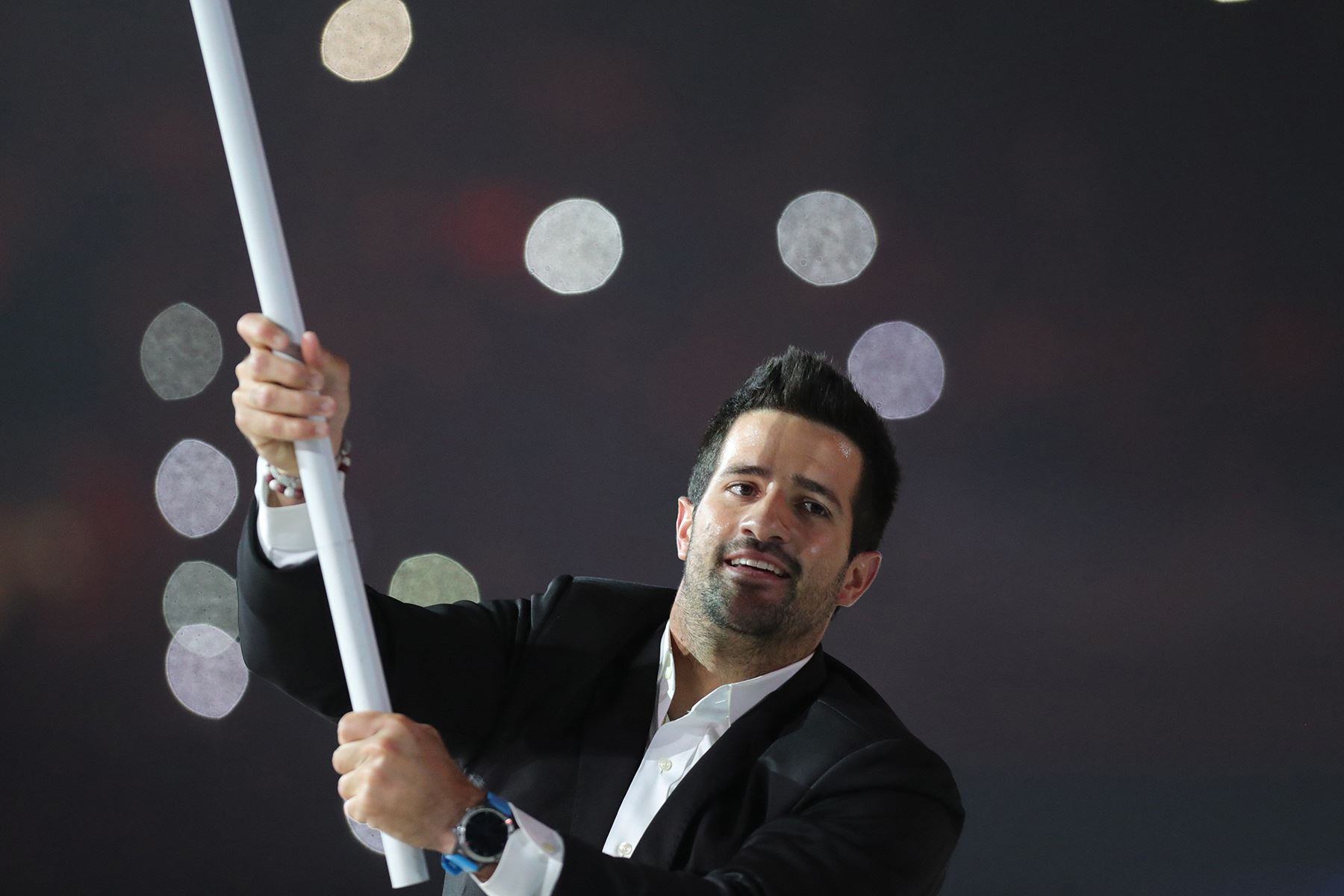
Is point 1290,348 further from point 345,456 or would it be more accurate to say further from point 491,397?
point 345,456

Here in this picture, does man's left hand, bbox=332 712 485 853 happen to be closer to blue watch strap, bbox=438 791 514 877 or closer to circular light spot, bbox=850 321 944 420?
blue watch strap, bbox=438 791 514 877

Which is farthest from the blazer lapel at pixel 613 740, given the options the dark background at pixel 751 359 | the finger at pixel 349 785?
the dark background at pixel 751 359

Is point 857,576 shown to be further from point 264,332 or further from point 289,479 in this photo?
point 264,332

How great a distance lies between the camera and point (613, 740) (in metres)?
1.39

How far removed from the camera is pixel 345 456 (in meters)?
1.07

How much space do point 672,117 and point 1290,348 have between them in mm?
1064

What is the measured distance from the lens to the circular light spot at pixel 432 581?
2.20 m

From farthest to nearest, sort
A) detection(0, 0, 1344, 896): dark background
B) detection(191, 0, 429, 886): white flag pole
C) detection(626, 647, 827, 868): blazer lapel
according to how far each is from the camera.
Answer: detection(0, 0, 1344, 896): dark background, detection(626, 647, 827, 868): blazer lapel, detection(191, 0, 429, 886): white flag pole

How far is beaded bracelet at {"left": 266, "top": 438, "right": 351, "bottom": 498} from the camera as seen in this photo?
1053 millimetres

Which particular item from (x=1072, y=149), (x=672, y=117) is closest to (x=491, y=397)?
(x=672, y=117)

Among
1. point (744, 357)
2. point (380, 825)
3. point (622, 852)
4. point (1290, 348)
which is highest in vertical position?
point (1290, 348)

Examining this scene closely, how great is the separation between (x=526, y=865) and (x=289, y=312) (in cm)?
46

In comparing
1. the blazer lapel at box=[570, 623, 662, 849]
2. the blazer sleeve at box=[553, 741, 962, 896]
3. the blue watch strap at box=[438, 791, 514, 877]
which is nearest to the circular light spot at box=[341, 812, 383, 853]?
the blazer lapel at box=[570, 623, 662, 849]

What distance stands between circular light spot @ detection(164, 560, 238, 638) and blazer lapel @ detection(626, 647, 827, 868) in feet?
3.71
